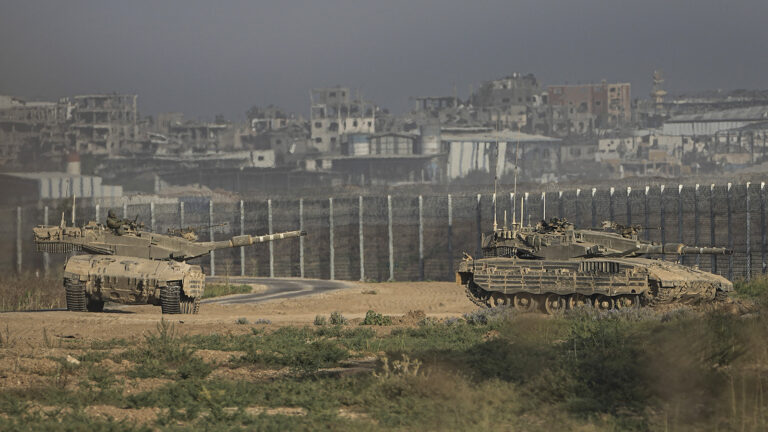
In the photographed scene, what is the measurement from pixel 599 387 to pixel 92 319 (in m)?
16.9

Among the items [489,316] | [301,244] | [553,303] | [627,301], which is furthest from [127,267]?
[301,244]

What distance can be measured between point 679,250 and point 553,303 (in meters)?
3.82

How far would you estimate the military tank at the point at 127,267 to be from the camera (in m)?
32.5

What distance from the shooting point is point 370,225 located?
63.0 meters

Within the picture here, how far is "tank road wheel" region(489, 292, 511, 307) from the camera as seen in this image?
32.3m

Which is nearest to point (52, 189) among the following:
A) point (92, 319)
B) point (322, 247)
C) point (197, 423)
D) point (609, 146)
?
point (322, 247)

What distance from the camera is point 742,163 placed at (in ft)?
520

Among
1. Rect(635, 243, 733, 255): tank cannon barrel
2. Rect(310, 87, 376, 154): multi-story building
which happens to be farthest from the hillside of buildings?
Rect(635, 243, 733, 255): tank cannon barrel

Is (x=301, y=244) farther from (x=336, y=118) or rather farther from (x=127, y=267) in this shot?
(x=336, y=118)

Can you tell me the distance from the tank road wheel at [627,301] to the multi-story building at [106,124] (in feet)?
386

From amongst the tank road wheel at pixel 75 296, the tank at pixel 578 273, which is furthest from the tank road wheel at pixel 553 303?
the tank road wheel at pixel 75 296

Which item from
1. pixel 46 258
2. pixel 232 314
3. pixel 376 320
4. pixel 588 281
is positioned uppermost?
pixel 588 281

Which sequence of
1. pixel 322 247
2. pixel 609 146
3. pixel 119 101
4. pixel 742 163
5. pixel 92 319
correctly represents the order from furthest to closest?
pixel 609 146 < pixel 119 101 < pixel 742 163 < pixel 322 247 < pixel 92 319

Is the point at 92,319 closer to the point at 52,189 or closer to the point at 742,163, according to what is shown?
the point at 52,189
